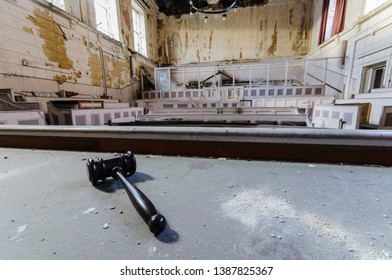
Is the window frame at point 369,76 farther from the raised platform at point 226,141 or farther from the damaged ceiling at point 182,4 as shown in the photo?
the damaged ceiling at point 182,4

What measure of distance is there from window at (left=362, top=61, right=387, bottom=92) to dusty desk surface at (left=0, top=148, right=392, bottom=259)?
5518mm

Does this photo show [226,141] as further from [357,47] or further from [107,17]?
[107,17]

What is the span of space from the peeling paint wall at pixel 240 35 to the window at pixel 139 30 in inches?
58.9

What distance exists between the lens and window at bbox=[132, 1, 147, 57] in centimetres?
823

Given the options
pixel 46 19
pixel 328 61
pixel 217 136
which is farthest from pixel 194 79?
pixel 217 136

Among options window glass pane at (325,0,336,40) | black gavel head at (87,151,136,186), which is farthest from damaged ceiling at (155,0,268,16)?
black gavel head at (87,151,136,186)

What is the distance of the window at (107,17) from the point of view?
585 centimetres

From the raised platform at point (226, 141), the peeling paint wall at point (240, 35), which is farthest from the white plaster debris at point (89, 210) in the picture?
the peeling paint wall at point (240, 35)

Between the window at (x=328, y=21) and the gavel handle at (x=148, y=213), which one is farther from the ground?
the window at (x=328, y=21)

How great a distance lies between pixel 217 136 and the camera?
112 cm

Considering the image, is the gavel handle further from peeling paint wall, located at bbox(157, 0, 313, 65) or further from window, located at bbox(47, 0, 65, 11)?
peeling paint wall, located at bbox(157, 0, 313, 65)

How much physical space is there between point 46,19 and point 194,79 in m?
6.59

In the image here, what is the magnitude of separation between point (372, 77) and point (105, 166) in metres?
6.68

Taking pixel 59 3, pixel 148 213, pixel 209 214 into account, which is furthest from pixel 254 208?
pixel 59 3
